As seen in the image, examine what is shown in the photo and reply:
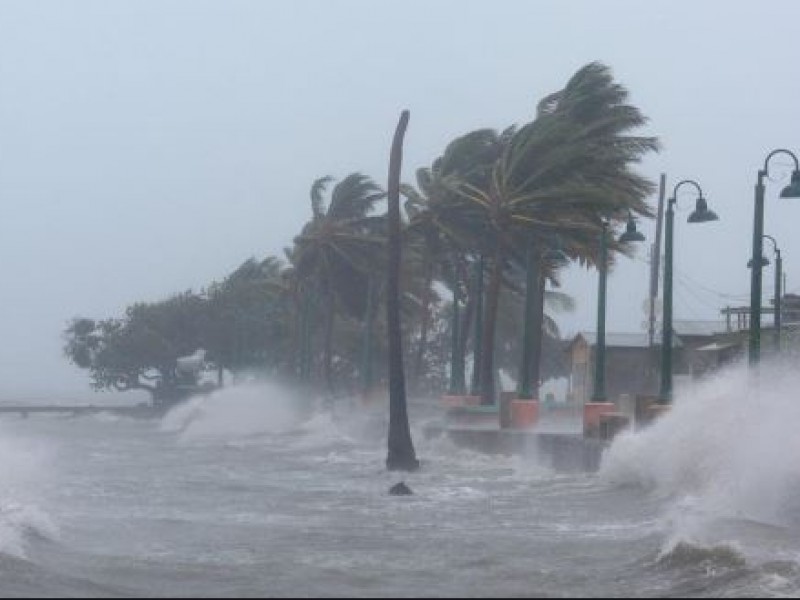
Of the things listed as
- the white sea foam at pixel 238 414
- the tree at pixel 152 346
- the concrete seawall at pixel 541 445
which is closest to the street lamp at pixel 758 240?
the concrete seawall at pixel 541 445

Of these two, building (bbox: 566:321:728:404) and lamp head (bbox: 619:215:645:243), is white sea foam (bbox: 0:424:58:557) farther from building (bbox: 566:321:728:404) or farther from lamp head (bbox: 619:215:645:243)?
building (bbox: 566:321:728:404)

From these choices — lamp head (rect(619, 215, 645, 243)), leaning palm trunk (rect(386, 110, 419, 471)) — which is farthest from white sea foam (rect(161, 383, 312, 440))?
lamp head (rect(619, 215, 645, 243))

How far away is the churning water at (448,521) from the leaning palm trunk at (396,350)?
2.81ft

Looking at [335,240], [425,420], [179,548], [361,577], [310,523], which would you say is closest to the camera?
[361,577]

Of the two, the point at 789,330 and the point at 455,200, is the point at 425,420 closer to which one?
the point at 455,200

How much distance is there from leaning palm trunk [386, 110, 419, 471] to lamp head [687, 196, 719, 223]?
29.0 feet

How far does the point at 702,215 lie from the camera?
2697 centimetres

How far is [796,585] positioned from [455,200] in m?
38.0

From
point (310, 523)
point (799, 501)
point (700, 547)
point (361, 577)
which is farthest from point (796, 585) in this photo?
point (310, 523)

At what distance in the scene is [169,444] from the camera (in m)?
55.1

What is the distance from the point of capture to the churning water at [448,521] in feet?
43.7

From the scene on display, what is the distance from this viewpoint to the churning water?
43.7 ft

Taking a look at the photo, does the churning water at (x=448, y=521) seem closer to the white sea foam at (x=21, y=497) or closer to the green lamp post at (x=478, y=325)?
the white sea foam at (x=21, y=497)

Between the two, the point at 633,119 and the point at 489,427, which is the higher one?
the point at 633,119
